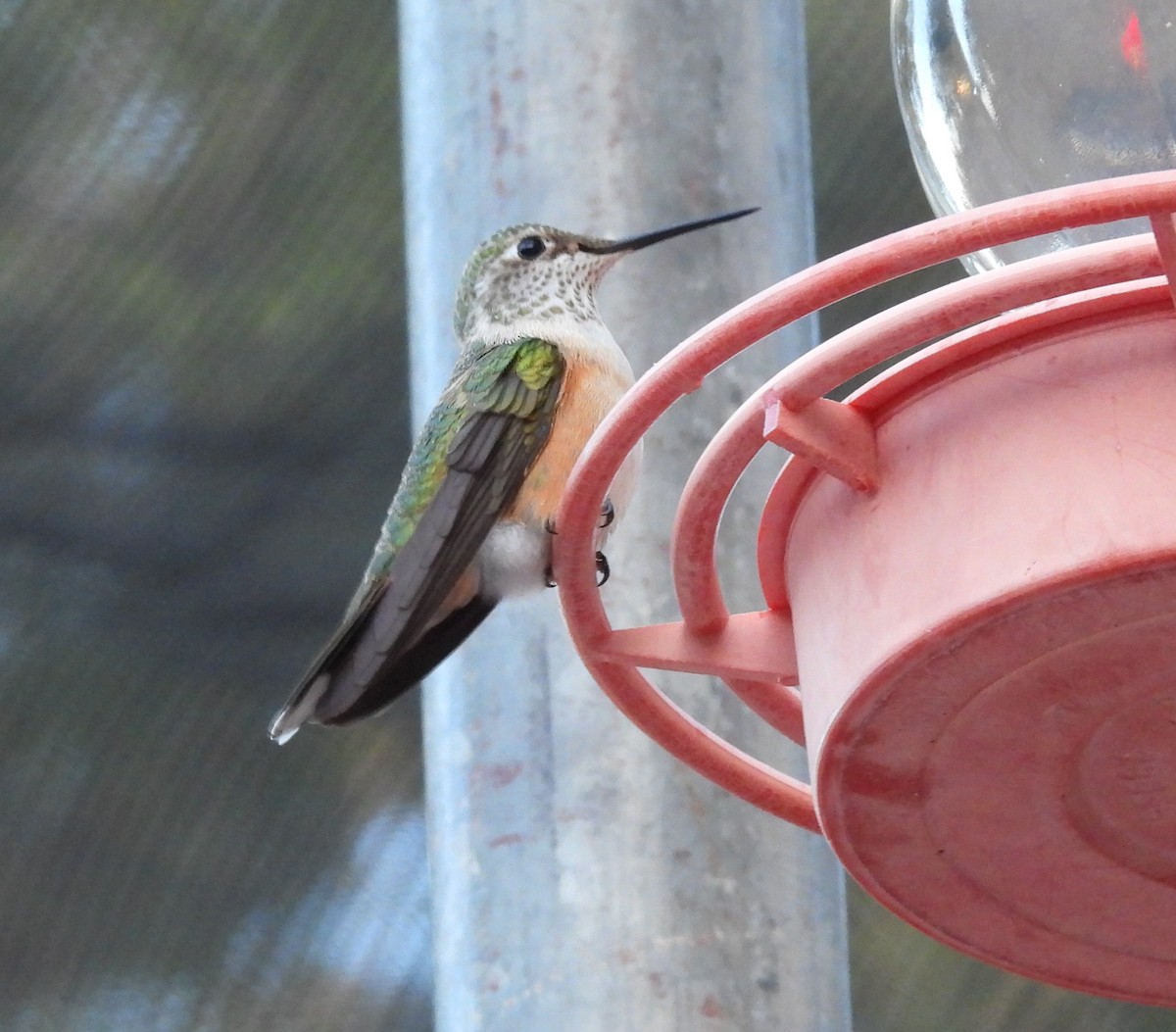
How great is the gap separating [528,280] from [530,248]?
0.19 meters

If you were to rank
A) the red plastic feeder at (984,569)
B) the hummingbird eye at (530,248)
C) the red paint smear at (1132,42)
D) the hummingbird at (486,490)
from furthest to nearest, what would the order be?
the hummingbird eye at (530,248) → the hummingbird at (486,490) → the red paint smear at (1132,42) → the red plastic feeder at (984,569)

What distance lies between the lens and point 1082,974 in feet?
4.90

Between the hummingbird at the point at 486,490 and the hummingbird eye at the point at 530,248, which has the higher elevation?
the hummingbird eye at the point at 530,248

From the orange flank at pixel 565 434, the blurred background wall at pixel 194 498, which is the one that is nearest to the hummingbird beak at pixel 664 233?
the orange flank at pixel 565 434

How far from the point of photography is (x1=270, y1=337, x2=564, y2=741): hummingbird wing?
79.8 inches

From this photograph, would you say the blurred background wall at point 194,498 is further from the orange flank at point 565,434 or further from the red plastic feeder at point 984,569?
the red plastic feeder at point 984,569

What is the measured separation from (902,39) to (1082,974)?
903mm

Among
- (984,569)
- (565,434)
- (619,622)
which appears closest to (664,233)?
(619,622)

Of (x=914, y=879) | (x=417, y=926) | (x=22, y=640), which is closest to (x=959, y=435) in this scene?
(x=914, y=879)

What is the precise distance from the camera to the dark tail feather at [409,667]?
2.04 m

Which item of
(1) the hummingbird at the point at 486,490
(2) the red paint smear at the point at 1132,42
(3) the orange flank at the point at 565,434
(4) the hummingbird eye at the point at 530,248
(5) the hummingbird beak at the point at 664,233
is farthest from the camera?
(4) the hummingbird eye at the point at 530,248

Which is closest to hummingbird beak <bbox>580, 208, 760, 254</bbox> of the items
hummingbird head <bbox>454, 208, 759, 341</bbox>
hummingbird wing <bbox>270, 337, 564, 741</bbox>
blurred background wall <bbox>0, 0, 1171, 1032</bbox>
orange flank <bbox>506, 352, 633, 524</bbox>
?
hummingbird head <bbox>454, 208, 759, 341</bbox>

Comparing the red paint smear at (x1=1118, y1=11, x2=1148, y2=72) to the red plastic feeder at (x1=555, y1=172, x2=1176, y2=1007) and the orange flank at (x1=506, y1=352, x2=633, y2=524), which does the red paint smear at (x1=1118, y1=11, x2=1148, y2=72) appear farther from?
the orange flank at (x1=506, y1=352, x2=633, y2=524)

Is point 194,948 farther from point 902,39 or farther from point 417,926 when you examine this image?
point 902,39
